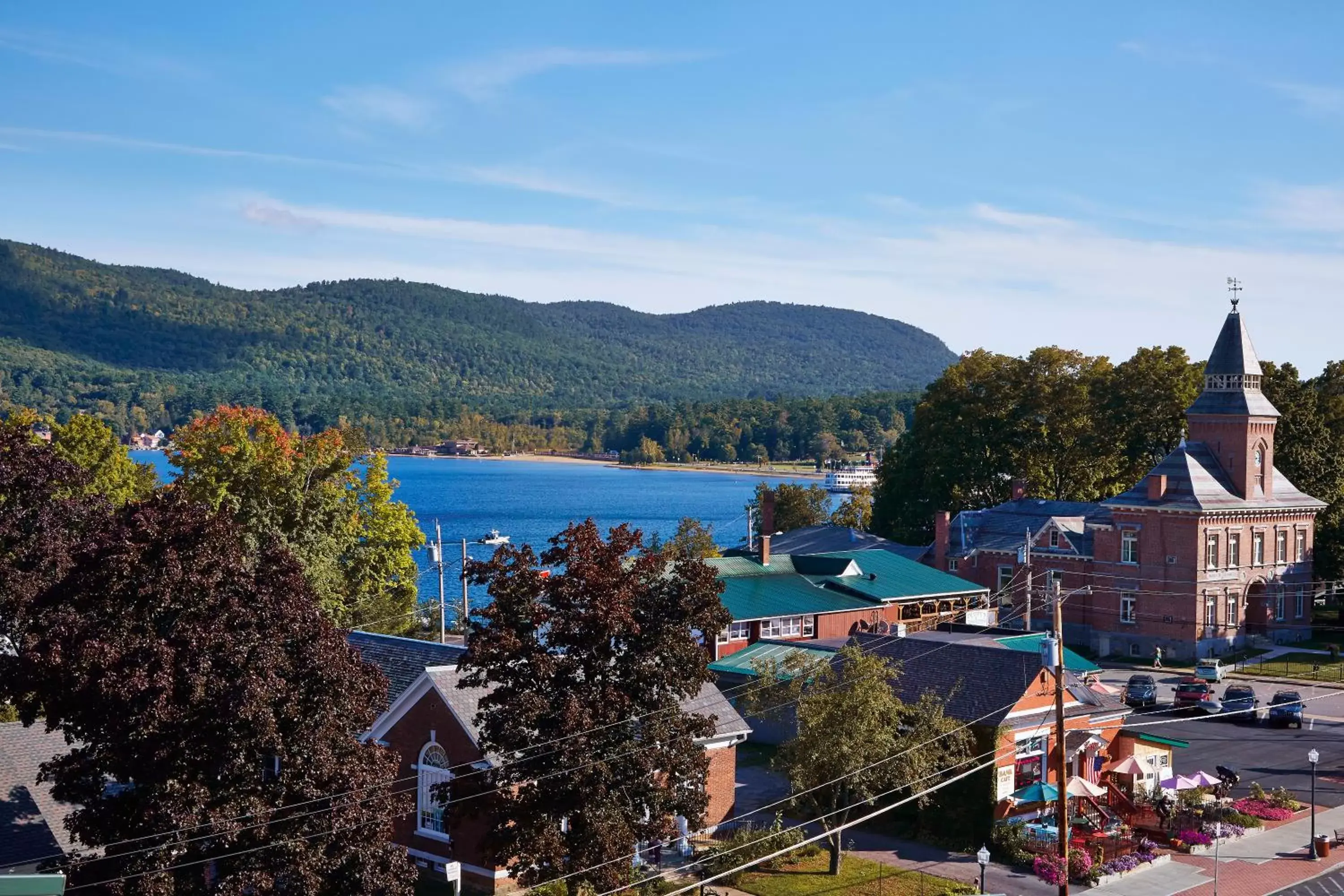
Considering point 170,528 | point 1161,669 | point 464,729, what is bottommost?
point 1161,669

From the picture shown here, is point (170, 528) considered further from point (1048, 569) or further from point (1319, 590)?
point (1319, 590)

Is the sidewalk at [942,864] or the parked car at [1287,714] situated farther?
the parked car at [1287,714]

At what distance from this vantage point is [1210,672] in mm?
61844

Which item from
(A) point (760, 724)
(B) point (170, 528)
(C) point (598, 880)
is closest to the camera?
(B) point (170, 528)

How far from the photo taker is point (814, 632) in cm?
5775

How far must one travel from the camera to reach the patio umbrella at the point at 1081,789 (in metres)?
36.8

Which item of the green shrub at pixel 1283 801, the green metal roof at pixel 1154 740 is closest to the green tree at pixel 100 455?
the green metal roof at pixel 1154 740

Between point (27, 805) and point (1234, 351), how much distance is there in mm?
60259

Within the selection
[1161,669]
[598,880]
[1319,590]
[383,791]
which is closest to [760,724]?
[598,880]

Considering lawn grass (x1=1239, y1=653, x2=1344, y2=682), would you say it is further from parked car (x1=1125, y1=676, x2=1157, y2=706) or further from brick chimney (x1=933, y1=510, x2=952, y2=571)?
brick chimney (x1=933, y1=510, x2=952, y2=571)

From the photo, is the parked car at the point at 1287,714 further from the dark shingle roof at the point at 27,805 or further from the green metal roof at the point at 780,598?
the dark shingle roof at the point at 27,805

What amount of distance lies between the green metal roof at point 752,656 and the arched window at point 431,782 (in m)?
16.5

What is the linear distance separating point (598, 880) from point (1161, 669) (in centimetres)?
4636

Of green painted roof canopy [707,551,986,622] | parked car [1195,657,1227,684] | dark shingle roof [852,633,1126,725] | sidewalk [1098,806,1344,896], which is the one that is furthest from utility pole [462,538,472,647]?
parked car [1195,657,1227,684]
